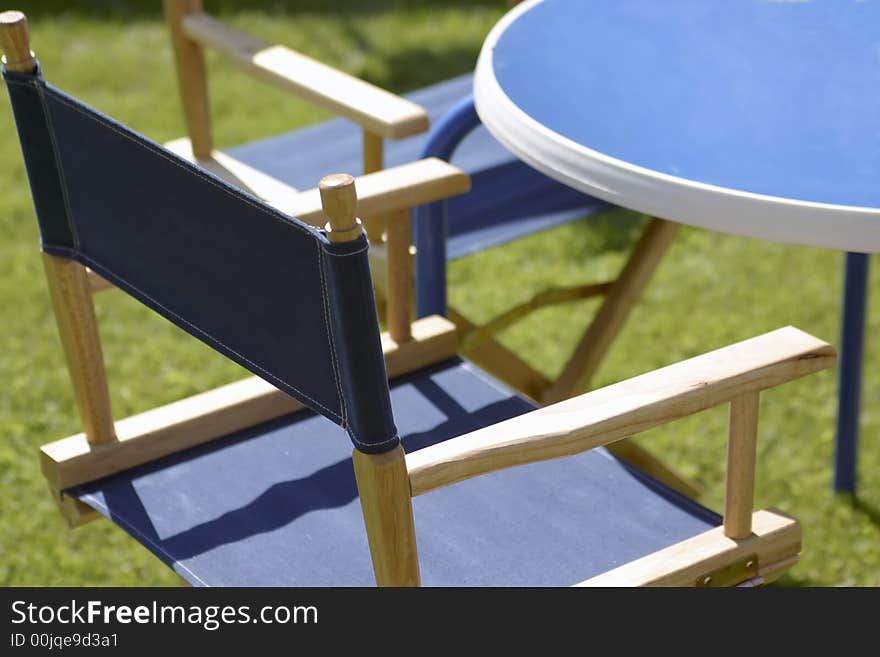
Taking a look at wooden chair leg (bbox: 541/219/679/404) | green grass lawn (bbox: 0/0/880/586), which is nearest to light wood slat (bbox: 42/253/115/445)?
green grass lawn (bbox: 0/0/880/586)

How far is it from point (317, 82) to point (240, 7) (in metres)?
3.70

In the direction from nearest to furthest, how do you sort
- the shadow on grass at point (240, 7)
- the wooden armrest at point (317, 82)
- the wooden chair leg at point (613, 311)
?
the wooden armrest at point (317, 82) → the wooden chair leg at point (613, 311) → the shadow on grass at point (240, 7)

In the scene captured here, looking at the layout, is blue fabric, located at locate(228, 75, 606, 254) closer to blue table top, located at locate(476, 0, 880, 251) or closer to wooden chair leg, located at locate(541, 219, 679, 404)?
wooden chair leg, located at locate(541, 219, 679, 404)

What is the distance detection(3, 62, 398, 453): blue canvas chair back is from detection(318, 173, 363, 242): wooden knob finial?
0.01 metres

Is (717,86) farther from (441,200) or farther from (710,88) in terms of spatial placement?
(441,200)

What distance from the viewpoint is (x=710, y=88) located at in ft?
7.73

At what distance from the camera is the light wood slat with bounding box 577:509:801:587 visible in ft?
6.47

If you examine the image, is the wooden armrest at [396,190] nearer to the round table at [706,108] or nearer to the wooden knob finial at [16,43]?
the round table at [706,108]

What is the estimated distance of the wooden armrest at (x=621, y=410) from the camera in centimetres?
170

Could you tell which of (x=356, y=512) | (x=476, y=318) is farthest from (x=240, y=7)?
(x=356, y=512)

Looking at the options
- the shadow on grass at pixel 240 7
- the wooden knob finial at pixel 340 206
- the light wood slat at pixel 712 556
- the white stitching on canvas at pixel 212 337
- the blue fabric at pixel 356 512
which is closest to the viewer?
the wooden knob finial at pixel 340 206

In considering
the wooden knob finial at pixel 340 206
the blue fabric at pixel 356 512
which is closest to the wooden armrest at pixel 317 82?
the blue fabric at pixel 356 512

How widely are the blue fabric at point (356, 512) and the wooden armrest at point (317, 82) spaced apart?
1.76 feet

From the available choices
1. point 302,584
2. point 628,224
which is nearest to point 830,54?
point 302,584
